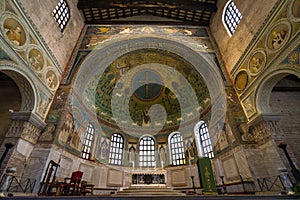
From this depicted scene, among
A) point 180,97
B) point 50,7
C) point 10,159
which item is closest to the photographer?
point 10,159

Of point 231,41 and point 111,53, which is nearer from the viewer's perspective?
point 231,41

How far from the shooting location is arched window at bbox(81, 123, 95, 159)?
39.8 feet

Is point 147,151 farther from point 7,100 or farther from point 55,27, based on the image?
point 55,27

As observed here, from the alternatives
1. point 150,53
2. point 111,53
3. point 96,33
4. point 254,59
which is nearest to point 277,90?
point 254,59

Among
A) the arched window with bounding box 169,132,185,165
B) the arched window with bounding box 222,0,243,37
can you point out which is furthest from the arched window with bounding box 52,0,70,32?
the arched window with bounding box 169,132,185,165

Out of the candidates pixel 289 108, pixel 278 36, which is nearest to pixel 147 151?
pixel 289 108

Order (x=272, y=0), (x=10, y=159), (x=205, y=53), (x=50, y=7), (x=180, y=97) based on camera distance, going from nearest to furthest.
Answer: (x=10, y=159), (x=272, y=0), (x=50, y=7), (x=205, y=53), (x=180, y=97)

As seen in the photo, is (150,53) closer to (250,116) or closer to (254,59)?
(254,59)

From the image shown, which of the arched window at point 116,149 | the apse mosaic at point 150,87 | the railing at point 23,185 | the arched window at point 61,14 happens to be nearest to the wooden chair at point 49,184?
the railing at point 23,185

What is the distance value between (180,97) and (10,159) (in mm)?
12797

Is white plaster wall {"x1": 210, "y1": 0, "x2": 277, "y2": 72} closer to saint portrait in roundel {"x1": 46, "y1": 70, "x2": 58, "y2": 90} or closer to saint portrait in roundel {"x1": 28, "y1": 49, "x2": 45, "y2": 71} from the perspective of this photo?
saint portrait in roundel {"x1": 46, "y1": 70, "x2": 58, "y2": 90}

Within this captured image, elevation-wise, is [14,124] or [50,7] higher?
[50,7]

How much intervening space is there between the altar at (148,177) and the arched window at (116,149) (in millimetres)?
2223

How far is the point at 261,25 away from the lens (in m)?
8.97
